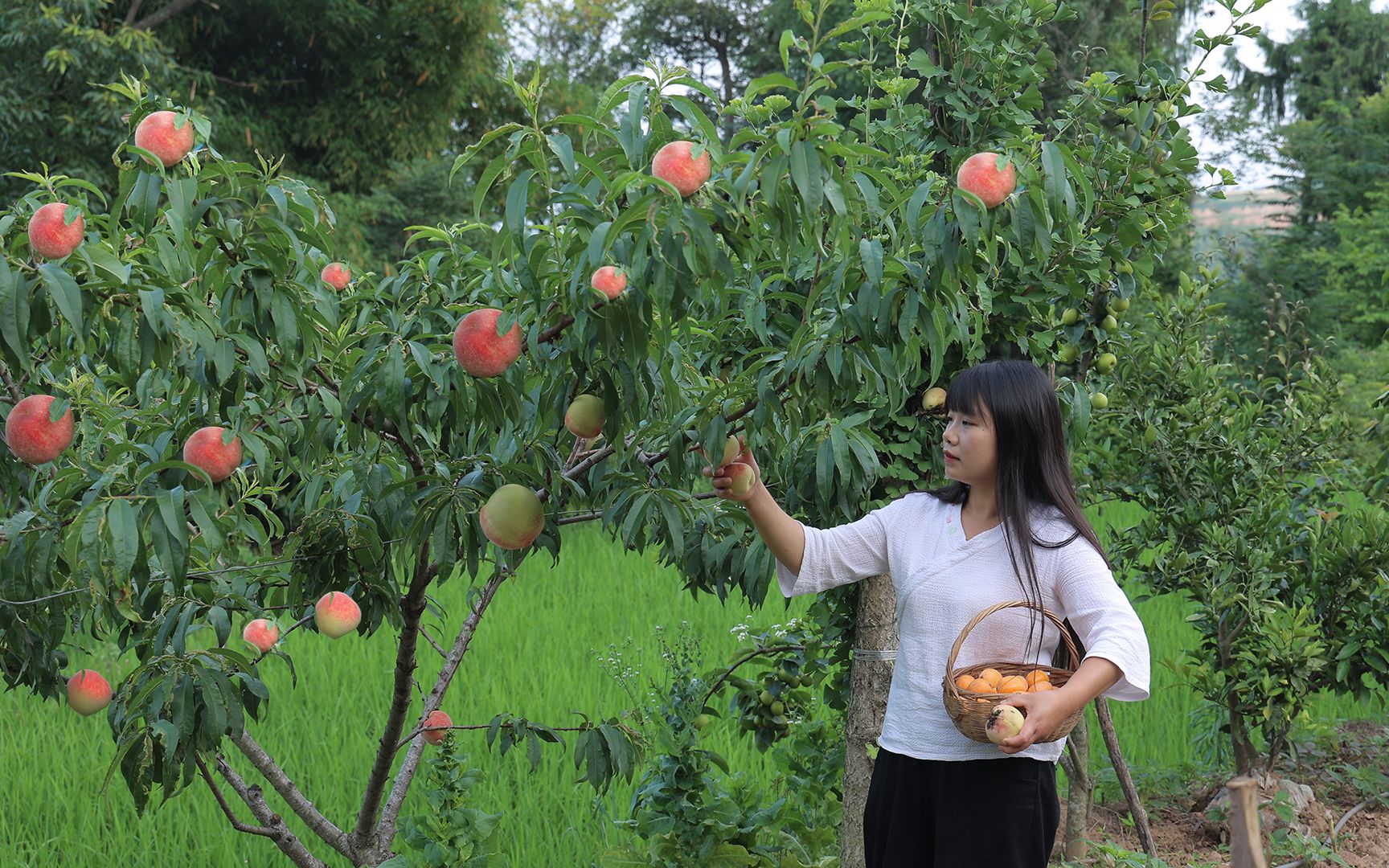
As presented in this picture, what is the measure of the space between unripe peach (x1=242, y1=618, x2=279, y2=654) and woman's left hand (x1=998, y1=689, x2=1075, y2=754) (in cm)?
147

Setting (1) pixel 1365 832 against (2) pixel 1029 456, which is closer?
(2) pixel 1029 456

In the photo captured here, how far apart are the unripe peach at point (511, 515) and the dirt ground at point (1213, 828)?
200cm

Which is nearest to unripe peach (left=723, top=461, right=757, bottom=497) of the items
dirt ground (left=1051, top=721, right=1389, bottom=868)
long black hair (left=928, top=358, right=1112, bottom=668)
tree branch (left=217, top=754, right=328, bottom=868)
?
long black hair (left=928, top=358, right=1112, bottom=668)

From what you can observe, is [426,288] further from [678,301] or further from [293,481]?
[293,481]

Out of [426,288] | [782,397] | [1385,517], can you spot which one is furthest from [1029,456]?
[1385,517]

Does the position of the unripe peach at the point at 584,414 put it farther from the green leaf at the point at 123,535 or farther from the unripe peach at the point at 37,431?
the unripe peach at the point at 37,431

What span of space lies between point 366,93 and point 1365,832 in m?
8.69

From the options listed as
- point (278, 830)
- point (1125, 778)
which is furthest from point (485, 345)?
point (1125, 778)

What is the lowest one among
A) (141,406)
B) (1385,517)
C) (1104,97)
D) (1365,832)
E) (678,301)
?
(1365,832)

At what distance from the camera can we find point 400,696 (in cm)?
223

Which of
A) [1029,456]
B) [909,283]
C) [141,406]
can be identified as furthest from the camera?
[141,406]

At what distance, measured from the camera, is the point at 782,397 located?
166cm

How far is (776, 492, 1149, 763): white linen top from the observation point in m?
1.75

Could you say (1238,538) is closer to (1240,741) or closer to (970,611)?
(1240,741)
